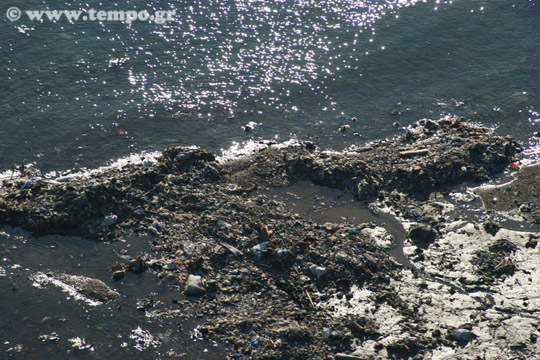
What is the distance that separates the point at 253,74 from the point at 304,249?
20.1 ft

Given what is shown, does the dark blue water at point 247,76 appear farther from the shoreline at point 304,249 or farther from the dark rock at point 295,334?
the dark rock at point 295,334

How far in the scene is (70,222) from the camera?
7.07m

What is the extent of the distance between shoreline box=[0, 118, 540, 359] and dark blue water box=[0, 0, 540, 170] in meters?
1.47

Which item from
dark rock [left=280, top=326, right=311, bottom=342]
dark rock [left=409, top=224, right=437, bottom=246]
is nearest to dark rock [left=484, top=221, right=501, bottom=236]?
dark rock [left=409, top=224, right=437, bottom=246]

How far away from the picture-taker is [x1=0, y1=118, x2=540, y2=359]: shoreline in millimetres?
6000

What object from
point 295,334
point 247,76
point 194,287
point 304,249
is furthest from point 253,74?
point 295,334

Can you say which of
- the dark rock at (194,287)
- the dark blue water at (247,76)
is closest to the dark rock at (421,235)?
the dark blue water at (247,76)

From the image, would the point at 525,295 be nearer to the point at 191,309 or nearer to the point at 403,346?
the point at 403,346

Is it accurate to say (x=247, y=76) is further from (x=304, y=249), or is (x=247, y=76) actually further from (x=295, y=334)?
(x=295, y=334)

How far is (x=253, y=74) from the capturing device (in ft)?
38.8

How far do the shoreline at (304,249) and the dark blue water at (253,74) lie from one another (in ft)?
4.84

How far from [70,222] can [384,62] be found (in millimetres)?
9021

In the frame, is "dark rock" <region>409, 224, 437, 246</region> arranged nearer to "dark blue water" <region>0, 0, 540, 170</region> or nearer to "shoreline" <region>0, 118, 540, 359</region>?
"shoreline" <region>0, 118, 540, 359</region>

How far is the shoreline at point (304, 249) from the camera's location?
600 cm
